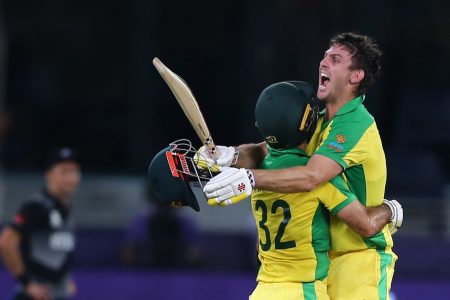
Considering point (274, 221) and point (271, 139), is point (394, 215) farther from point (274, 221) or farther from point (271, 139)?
point (271, 139)

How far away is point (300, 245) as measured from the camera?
5398mm

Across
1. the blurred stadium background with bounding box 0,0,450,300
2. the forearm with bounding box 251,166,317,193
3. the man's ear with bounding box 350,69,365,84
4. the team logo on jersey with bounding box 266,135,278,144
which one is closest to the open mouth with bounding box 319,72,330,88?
the man's ear with bounding box 350,69,365,84

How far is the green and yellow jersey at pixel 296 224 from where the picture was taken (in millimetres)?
5355

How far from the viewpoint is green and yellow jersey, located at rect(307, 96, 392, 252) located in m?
5.39

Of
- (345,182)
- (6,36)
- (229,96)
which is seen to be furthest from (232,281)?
(345,182)

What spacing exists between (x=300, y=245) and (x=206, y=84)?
5.37 meters

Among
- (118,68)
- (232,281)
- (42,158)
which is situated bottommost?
(232,281)

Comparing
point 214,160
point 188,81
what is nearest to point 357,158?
point 214,160

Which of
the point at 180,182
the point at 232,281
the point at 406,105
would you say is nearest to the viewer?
the point at 180,182

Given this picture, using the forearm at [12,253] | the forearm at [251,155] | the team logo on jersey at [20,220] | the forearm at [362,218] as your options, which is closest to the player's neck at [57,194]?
the team logo on jersey at [20,220]

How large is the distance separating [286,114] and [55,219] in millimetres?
3904

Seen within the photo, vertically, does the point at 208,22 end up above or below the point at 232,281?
above

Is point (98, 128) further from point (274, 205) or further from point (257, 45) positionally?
point (274, 205)

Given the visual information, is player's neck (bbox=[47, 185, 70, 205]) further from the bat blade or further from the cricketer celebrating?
the bat blade
